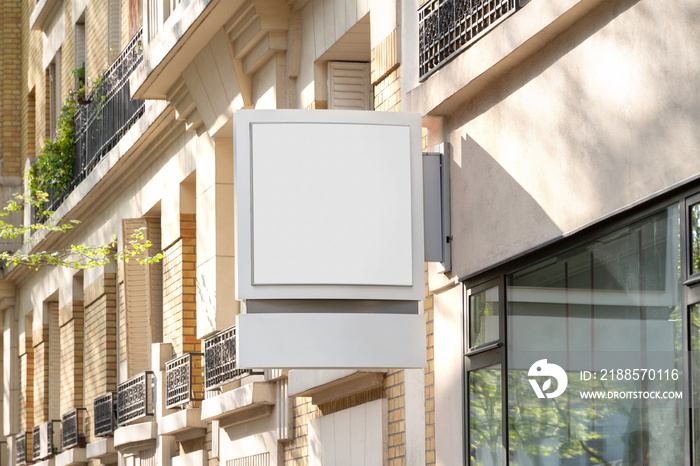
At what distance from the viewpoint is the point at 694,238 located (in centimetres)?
658

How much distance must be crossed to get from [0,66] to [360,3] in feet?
62.7

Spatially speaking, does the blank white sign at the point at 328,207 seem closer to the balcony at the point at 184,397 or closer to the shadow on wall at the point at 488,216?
the shadow on wall at the point at 488,216

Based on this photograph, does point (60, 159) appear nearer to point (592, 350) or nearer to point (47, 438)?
point (47, 438)

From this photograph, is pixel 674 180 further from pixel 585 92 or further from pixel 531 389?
pixel 531 389

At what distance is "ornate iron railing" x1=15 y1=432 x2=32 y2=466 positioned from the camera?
25.8m

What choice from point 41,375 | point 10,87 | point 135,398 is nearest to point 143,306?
point 135,398

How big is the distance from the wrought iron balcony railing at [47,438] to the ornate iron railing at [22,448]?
Answer: 0.82m

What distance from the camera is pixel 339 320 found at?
350 inches

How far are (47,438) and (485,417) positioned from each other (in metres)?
16.2

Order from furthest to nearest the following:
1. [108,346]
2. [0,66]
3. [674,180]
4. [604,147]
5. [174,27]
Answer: [0,66]
[108,346]
[174,27]
[604,147]
[674,180]

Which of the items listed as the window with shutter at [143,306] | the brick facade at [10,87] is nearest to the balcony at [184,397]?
the window with shutter at [143,306]

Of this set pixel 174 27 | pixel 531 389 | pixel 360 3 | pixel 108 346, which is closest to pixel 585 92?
pixel 531 389

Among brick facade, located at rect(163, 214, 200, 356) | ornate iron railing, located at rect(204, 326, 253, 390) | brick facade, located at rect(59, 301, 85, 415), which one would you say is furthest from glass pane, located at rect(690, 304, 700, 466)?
brick facade, located at rect(59, 301, 85, 415)

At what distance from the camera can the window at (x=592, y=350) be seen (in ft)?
22.1
